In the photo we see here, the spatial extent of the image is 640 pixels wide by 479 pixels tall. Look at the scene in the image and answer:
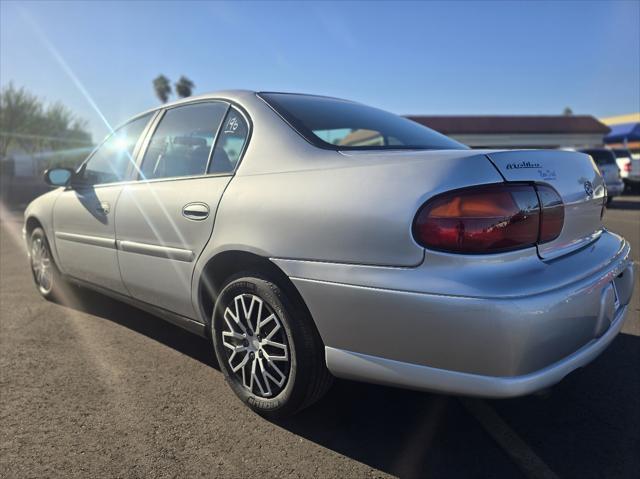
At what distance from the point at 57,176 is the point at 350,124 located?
8.45 ft

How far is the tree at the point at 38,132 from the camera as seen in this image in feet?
131

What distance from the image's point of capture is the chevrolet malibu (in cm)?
176

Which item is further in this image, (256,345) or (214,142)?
(214,142)

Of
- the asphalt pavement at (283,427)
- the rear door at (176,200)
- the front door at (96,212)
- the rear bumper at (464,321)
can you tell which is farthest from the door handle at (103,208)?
the rear bumper at (464,321)

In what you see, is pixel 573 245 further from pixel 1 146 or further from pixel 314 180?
pixel 1 146

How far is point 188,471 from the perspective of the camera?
Result: 2.03m

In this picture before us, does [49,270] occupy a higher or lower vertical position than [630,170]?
lower

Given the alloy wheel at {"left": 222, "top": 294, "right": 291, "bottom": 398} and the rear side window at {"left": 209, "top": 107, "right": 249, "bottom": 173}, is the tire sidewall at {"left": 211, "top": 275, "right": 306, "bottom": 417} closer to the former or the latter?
the alloy wheel at {"left": 222, "top": 294, "right": 291, "bottom": 398}

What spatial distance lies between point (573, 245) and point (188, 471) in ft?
6.12

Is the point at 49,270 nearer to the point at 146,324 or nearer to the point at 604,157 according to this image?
the point at 146,324

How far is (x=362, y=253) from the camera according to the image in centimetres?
192

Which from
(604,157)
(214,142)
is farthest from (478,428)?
(604,157)

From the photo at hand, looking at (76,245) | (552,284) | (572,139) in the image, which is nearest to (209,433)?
(552,284)

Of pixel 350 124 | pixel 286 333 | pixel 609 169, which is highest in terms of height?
pixel 609 169
